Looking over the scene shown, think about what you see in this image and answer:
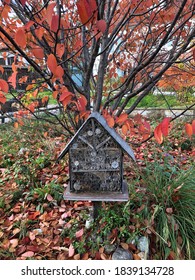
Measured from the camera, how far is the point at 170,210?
179 cm

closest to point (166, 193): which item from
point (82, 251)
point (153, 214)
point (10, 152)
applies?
point (153, 214)

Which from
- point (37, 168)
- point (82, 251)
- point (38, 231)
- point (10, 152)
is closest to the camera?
point (82, 251)

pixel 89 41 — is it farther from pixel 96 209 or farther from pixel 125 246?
pixel 125 246

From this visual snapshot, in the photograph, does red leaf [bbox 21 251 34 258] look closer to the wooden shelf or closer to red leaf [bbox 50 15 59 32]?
the wooden shelf

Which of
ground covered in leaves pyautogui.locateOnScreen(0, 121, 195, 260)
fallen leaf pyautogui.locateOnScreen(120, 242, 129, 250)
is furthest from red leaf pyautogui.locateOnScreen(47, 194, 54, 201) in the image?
fallen leaf pyautogui.locateOnScreen(120, 242, 129, 250)

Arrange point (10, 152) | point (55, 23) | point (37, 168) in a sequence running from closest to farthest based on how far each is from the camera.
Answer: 1. point (55, 23)
2. point (37, 168)
3. point (10, 152)

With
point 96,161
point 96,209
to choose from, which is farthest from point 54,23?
point 96,209

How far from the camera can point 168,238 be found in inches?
66.5

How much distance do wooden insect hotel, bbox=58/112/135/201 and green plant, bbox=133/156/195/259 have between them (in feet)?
1.51

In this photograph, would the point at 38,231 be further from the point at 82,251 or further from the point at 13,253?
the point at 82,251

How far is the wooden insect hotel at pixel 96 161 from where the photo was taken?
4.71 feet

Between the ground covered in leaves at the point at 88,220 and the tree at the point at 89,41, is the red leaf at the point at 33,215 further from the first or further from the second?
the tree at the point at 89,41

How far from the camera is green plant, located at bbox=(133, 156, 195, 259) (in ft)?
5.46

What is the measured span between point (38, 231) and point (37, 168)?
3.58 feet
